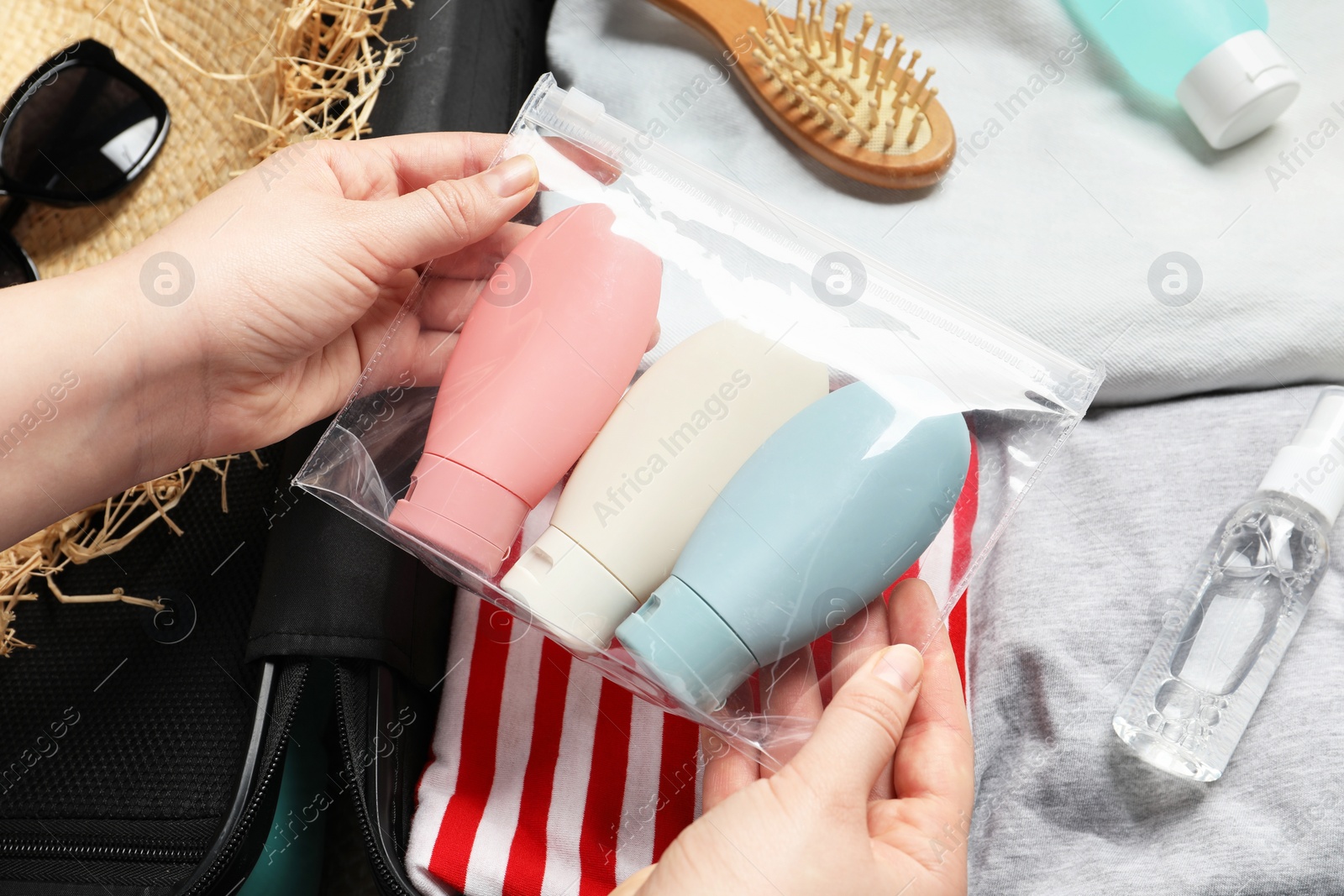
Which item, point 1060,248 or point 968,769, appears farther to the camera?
point 1060,248

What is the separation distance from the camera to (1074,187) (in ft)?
2.07

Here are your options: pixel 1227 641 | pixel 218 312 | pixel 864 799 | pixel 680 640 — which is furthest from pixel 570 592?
pixel 1227 641

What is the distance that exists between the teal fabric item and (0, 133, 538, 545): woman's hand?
16 cm

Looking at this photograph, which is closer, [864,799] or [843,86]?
[864,799]

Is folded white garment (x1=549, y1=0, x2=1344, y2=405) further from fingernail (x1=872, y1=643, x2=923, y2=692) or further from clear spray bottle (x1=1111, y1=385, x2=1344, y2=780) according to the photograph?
fingernail (x1=872, y1=643, x2=923, y2=692)

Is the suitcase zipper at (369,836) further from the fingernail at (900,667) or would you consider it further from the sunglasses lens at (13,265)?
the sunglasses lens at (13,265)

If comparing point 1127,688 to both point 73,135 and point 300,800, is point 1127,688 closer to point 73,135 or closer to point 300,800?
point 300,800

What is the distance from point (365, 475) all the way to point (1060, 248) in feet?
1.55

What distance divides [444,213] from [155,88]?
316 millimetres

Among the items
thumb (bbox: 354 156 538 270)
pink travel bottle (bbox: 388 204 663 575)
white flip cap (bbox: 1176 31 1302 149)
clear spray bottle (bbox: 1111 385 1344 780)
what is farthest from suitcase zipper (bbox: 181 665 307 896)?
white flip cap (bbox: 1176 31 1302 149)

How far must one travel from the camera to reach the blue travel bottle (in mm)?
383

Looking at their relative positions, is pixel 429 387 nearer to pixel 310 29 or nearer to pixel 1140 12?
pixel 310 29

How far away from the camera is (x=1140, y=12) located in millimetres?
614

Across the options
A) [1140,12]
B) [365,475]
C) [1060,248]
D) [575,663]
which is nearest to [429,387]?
[365,475]
